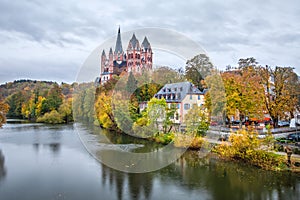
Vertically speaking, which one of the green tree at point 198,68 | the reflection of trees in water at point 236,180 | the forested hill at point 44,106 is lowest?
the reflection of trees in water at point 236,180

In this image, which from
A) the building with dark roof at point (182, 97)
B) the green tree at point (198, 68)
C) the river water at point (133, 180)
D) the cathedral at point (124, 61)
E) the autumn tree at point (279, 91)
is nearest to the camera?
the river water at point (133, 180)

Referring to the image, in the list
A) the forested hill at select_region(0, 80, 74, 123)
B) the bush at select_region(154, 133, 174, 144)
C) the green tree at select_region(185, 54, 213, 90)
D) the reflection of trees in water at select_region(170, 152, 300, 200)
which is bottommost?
the reflection of trees in water at select_region(170, 152, 300, 200)

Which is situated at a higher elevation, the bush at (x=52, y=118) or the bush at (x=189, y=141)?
the bush at (x=52, y=118)

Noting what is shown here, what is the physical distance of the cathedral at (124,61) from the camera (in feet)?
72.6

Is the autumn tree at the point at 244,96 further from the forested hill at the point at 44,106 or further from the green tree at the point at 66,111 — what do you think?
the forested hill at the point at 44,106

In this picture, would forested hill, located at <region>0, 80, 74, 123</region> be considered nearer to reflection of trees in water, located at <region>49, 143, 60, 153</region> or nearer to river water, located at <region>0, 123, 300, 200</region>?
reflection of trees in water, located at <region>49, 143, 60, 153</region>

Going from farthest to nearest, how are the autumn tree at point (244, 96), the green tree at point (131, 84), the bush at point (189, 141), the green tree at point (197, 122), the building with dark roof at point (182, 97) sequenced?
the green tree at point (131, 84) → the building with dark roof at point (182, 97) → the autumn tree at point (244, 96) → the green tree at point (197, 122) → the bush at point (189, 141)

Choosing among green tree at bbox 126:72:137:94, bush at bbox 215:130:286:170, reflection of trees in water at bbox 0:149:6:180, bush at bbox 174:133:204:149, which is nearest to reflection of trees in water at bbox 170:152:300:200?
bush at bbox 215:130:286:170

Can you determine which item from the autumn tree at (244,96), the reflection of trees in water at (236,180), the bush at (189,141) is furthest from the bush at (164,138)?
the reflection of trees in water at (236,180)

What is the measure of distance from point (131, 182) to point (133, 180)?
24 cm

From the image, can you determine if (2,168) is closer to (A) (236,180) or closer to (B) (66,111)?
(A) (236,180)

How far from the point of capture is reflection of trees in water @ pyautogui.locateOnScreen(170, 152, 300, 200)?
956 cm

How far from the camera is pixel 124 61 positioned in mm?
42688

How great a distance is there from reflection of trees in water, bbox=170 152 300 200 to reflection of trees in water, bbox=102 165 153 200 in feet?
4.57
